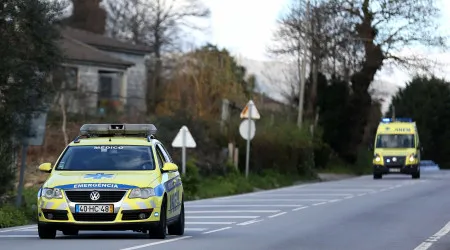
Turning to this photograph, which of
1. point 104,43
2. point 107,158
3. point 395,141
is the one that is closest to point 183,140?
point 107,158

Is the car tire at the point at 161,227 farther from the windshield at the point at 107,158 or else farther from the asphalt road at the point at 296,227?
the windshield at the point at 107,158

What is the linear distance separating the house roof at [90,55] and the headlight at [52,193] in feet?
148

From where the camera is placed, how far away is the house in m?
56.9

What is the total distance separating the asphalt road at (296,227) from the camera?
53.9ft

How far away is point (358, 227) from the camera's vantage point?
2100 centimetres

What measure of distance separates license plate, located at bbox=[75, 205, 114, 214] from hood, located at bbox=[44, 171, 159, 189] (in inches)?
11.2

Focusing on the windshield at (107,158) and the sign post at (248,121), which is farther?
the sign post at (248,121)

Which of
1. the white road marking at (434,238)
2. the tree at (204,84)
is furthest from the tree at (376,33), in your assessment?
the white road marking at (434,238)

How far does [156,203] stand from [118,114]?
107 feet

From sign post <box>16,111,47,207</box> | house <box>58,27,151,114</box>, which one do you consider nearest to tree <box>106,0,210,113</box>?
house <box>58,27,151,114</box>

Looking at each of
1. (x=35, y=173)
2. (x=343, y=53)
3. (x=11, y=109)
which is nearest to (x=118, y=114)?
(x=35, y=173)

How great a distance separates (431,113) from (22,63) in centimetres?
8611

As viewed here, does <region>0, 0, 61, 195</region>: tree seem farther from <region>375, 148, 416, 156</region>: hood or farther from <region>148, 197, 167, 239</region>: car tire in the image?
<region>375, 148, 416, 156</region>: hood

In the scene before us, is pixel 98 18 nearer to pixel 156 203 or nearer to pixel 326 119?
pixel 326 119
